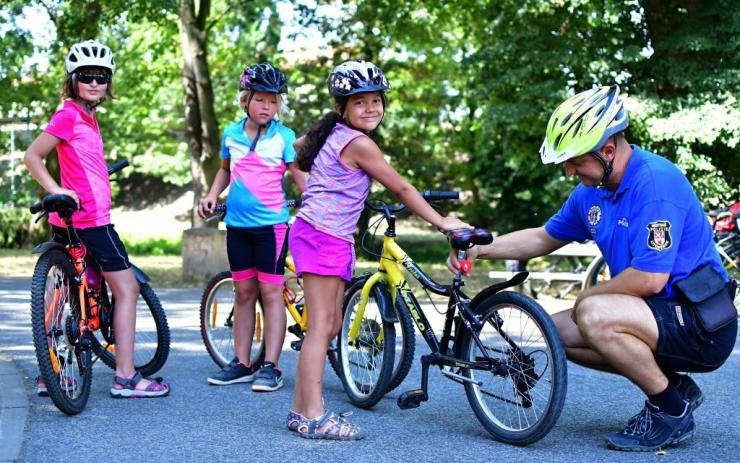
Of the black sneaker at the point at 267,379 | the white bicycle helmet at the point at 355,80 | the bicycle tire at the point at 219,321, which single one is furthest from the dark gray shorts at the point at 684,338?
the bicycle tire at the point at 219,321

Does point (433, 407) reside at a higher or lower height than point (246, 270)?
lower

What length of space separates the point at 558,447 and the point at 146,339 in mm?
3213

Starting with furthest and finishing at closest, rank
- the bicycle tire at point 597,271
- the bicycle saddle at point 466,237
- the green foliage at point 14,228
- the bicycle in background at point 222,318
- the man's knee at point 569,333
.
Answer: the green foliage at point 14,228 → the bicycle tire at point 597,271 → the bicycle in background at point 222,318 → the man's knee at point 569,333 → the bicycle saddle at point 466,237

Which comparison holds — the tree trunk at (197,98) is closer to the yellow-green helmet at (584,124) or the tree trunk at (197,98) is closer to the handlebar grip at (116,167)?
the handlebar grip at (116,167)

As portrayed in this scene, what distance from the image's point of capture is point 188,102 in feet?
61.3

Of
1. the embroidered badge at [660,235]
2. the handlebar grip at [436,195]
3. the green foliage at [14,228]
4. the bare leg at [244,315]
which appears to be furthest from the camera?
the green foliage at [14,228]

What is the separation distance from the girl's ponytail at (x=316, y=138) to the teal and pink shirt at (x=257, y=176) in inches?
51.4

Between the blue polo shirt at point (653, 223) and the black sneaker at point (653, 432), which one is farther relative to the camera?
the black sneaker at point (653, 432)

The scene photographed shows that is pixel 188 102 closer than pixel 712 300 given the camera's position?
No

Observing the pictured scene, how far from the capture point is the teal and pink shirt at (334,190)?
525cm

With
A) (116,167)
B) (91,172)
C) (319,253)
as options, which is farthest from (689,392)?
(116,167)

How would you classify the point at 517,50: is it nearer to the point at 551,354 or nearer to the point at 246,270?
the point at 246,270

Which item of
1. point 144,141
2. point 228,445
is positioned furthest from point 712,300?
point 144,141

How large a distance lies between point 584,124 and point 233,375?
115 inches
